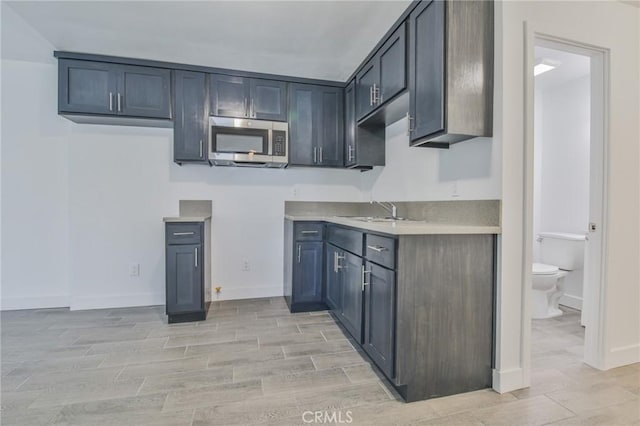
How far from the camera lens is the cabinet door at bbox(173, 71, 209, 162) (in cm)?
296

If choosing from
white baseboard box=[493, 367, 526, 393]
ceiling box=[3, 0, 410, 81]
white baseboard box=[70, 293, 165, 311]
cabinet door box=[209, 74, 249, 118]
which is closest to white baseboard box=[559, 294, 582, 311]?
white baseboard box=[493, 367, 526, 393]

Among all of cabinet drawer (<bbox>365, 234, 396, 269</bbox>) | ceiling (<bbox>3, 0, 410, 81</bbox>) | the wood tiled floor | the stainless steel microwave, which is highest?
ceiling (<bbox>3, 0, 410, 81</bbox>)

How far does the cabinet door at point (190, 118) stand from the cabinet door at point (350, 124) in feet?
4.81

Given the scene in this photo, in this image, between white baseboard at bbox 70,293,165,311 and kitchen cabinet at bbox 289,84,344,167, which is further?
kitchen cabinet at bbox 289,84,344,167

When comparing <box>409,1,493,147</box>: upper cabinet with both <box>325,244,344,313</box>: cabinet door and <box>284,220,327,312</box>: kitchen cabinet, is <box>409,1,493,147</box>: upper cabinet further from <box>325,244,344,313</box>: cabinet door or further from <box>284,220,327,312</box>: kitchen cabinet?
<box>284,220,327,312</box>: kitchen cabinet

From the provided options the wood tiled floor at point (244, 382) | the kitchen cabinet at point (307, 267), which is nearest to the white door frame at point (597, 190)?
the wood tiled floor at point (244, 382)

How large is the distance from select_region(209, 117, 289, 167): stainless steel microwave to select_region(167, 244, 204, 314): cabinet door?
37.1 inches

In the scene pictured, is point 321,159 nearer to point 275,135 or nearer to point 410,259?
point 275,135

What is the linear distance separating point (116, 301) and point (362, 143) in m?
3.07

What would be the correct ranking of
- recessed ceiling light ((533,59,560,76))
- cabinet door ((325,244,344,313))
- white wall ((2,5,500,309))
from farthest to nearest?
white wall ((2,5,500,309)) → recessed ceiling light ((533,59,560,76)) → cabinet door ((325,244,344,313))

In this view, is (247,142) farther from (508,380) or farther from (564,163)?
(564,163)

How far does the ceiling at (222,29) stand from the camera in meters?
2.14
